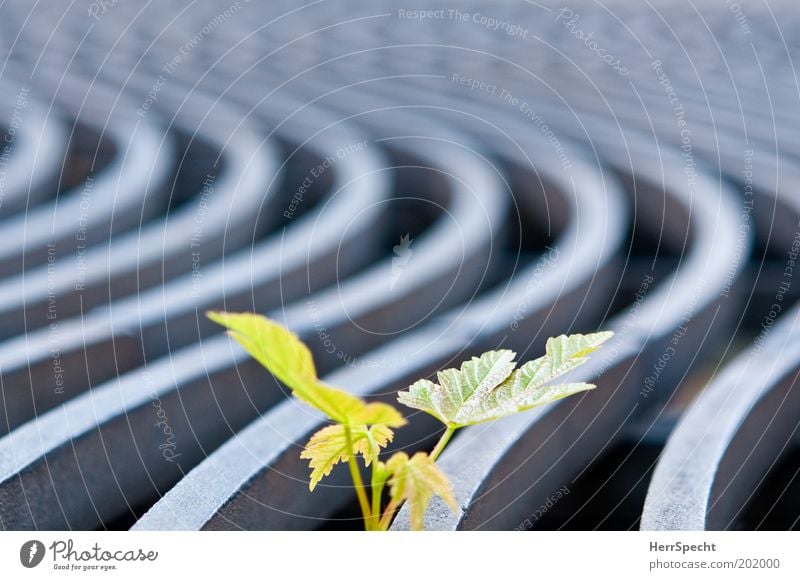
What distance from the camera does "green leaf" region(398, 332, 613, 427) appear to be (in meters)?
0.46

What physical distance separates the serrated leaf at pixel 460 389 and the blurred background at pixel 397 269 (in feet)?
1.06

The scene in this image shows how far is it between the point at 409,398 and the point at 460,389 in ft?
0.11

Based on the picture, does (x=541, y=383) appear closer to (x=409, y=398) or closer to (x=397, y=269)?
(x=409, y=398)

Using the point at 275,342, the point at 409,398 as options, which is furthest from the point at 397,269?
the point at 275,342

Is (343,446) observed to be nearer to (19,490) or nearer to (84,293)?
(19,490)

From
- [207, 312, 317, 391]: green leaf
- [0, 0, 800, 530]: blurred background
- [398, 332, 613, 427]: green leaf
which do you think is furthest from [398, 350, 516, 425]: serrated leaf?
[0, 0, 800, 530]: blurred background

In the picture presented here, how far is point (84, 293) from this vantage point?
1397 millimetres

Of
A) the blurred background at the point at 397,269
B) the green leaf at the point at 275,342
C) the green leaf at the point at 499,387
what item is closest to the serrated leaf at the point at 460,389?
the green leaf at the point at 499,387

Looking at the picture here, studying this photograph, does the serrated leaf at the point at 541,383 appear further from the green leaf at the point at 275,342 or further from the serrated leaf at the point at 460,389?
the green leaf at the point at 275,342

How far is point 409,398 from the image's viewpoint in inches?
20.0

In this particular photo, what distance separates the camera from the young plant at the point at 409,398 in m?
0.39

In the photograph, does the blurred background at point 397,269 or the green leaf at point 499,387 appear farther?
the blurred background at point 397,269
